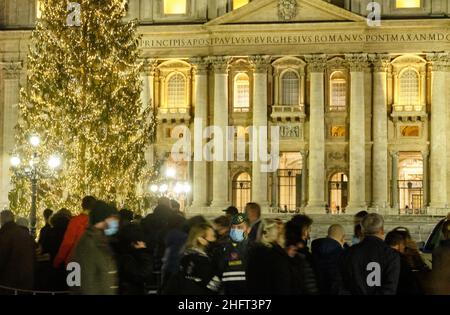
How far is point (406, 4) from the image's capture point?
56281 mm

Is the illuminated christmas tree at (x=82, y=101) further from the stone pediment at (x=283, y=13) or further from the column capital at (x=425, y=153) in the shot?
the column capital at (x=425, y=153)

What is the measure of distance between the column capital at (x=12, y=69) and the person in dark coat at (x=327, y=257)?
4629 centimetres

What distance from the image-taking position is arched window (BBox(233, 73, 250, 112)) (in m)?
57.5

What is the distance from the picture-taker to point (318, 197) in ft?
182

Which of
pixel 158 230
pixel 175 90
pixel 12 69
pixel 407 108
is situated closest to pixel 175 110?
pixel 175 90

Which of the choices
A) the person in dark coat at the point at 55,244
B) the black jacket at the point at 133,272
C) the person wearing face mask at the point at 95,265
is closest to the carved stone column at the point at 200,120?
the person in dark coat at the point at 55,244

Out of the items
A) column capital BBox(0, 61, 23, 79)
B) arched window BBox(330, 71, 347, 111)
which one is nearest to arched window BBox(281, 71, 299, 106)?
arched window BBox(330, 71, 347, 111)

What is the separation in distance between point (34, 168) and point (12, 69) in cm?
2638

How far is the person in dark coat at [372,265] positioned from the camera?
39.4 feet

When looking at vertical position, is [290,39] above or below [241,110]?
above

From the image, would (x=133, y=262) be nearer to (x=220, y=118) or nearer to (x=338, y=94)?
(x=220, y=118)

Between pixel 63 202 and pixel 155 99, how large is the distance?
78.0 ft

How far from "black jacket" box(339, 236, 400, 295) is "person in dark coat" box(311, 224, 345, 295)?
1.51 metres

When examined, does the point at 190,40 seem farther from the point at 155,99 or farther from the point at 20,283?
the point at 20,283
